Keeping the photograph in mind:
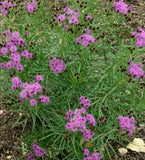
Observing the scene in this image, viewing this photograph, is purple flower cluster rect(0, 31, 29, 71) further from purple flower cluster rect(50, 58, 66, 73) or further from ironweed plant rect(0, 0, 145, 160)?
purple flower cluster rect(50, 58, 66, 73)

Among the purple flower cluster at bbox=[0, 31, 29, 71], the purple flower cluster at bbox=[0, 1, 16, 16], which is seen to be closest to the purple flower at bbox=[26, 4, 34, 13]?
the purple flower cluster at bbox=[0, 1, 16, 16]

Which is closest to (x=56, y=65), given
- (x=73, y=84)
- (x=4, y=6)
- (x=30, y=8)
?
(x=73, y=84)

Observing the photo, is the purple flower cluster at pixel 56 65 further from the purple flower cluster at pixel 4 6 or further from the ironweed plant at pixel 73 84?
the purple flower cluster at pixel 4 6

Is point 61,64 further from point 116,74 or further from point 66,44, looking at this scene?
point 116,74

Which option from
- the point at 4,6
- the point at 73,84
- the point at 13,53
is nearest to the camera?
the point at 13,53

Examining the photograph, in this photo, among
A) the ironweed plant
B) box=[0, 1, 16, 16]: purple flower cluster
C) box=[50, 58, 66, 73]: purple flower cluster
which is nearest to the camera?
the ironweed plant

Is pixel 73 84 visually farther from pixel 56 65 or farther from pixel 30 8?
pixel 30 8

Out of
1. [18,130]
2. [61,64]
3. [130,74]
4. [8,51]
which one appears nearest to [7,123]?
[18,130]

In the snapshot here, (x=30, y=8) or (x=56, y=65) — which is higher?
(x=30, y=8)

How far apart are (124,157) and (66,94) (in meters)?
1.44

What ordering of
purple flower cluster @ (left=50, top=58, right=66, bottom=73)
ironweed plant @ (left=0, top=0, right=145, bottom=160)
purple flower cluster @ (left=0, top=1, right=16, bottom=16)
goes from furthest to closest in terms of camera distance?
purple flower cluster @ (left=0, top=1, right=16, bottom=16) → purple flower cluster @ (left=50, top=58, right=66, bottom=73) → ironweed plant @ (left=0, top=0, right=145, bottom=160)

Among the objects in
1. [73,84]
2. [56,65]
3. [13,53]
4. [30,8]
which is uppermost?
[30,8]

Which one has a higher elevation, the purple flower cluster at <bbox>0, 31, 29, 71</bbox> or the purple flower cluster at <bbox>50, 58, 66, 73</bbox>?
the purple flower cluster at <bbox>0, 31, 29, 71</bbox>

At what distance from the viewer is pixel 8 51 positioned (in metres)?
2.59
